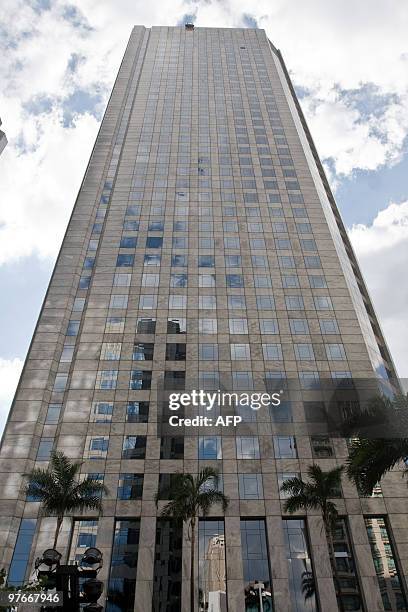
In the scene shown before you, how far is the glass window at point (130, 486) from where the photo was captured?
136ft

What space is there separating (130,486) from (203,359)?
15120 millimetres

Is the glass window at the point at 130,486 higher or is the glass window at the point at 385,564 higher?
the glass window at the point at 130,486

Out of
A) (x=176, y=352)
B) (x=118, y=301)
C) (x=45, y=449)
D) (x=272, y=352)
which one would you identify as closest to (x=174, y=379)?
(x=176, y=352)

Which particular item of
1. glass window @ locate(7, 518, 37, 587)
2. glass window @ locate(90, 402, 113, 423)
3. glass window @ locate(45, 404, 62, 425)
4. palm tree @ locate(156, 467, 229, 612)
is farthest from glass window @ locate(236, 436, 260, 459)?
glass window @ locate(7, 518, 37, 587)

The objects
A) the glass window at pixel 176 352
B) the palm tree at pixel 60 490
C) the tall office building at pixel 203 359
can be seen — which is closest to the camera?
the palm tree at pixel 60 490

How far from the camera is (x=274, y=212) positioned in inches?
2697

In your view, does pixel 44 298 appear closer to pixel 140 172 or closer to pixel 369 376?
pixel 140 172

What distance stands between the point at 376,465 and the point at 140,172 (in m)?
60.5

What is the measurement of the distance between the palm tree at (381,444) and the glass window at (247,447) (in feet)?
57.1

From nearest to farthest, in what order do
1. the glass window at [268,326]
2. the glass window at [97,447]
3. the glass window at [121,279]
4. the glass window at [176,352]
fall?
the glass window at [97,447], the glass window at [176,352], the glass window at [268,326], the glass window at [121,279]

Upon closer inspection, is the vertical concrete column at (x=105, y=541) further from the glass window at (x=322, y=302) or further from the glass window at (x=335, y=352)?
the glass window at (x=322, y=302)

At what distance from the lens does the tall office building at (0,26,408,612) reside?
3831 centimetres

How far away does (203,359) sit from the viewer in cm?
5072

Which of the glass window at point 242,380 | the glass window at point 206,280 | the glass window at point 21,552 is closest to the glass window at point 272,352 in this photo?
the glass window at point 242,380
